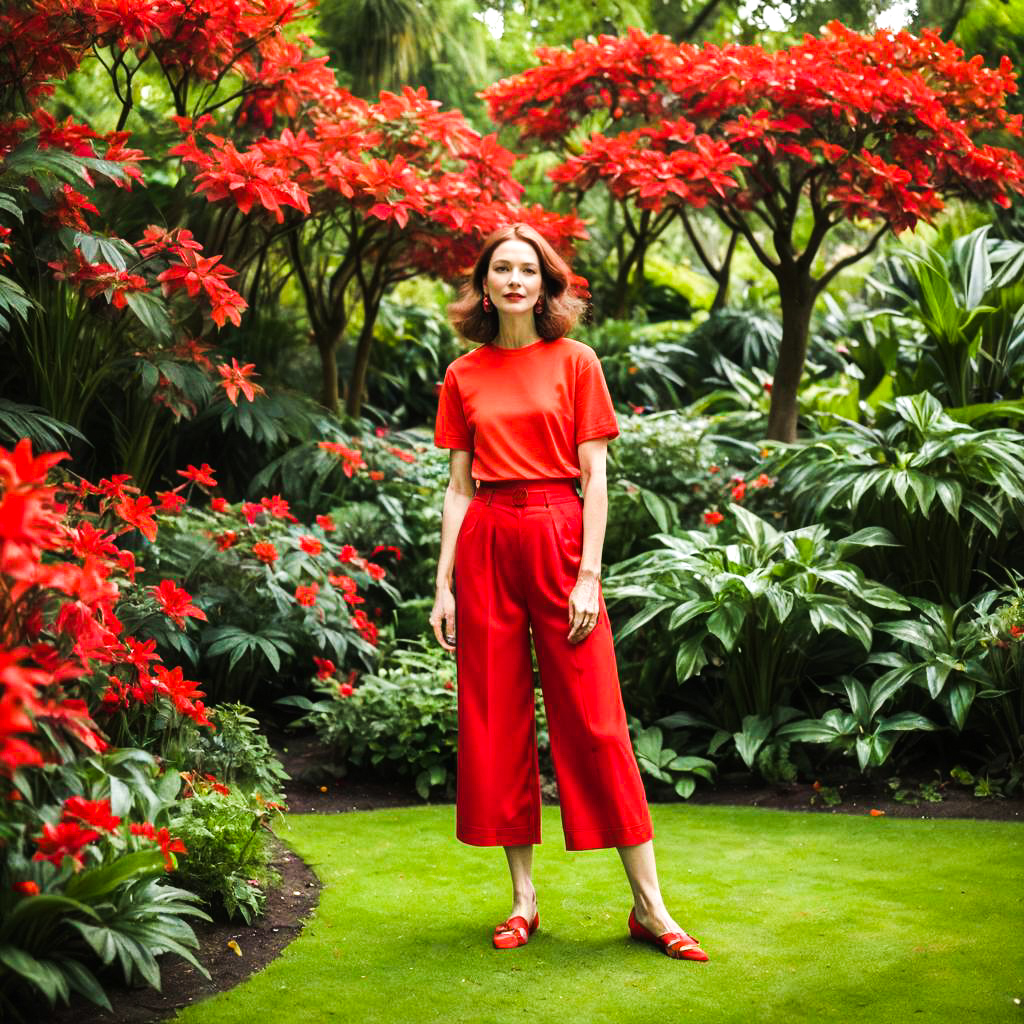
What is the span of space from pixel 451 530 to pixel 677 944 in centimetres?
110

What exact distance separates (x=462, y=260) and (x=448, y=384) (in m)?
A: 2.56

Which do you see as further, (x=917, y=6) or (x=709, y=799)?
(x=917, y=6)

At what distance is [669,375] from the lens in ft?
24.5

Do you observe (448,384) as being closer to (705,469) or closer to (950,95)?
(705,469)

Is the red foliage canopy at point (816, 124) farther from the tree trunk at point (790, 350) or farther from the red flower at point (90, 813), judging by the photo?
the red flower at point (90, 813)

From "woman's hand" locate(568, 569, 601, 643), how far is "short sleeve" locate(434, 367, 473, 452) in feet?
1.55

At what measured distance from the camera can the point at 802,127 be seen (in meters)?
4.93

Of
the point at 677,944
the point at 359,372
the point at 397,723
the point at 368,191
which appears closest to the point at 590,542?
the point at 677,944

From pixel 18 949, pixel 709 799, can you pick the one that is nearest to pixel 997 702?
pixel 709 799

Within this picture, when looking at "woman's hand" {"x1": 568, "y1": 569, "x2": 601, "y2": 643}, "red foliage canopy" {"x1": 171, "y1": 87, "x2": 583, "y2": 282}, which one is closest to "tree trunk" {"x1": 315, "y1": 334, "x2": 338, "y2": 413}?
Result: "red foliage canopy" {"x1": 171, "y1": 87, "x2": 583, "y2": 282}

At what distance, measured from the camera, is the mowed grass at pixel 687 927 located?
7.89 feet

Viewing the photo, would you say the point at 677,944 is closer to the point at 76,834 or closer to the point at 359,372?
the point at 76,834

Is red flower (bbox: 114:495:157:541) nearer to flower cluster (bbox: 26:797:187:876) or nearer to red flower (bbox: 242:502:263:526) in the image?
flower cluster (bbox: 26:797:187:876)

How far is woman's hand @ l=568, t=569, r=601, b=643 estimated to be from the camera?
269 cm
